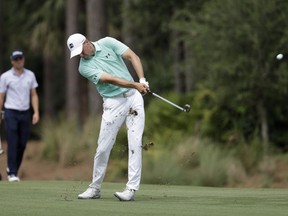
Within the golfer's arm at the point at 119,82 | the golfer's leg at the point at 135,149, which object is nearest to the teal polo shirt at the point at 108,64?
the golfer's arm at the point at 119,82

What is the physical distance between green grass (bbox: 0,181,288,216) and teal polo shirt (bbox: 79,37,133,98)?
1348 mm

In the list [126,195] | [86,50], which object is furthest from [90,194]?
[86,50]

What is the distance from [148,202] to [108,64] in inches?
68.5

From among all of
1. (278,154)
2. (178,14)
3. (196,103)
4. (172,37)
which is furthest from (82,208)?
(172,37)

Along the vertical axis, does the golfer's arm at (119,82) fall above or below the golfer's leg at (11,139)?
above

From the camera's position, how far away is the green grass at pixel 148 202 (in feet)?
39.8

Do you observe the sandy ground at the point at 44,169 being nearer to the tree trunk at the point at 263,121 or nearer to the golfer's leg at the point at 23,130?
the tree trunk at the point at 263,121

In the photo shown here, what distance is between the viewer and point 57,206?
12.8 m

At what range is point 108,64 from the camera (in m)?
13.9

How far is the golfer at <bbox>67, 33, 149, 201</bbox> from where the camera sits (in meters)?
13.6

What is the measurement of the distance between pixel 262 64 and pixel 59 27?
19311 millimetres

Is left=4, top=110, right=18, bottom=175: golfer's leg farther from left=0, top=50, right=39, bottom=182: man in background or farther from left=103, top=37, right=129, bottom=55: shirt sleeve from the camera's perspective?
left=103, top=37, right=129, bottom=55: shirt sleeve

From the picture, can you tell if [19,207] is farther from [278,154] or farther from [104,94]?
[278,154]

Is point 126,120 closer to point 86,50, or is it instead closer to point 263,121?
point 86,50
